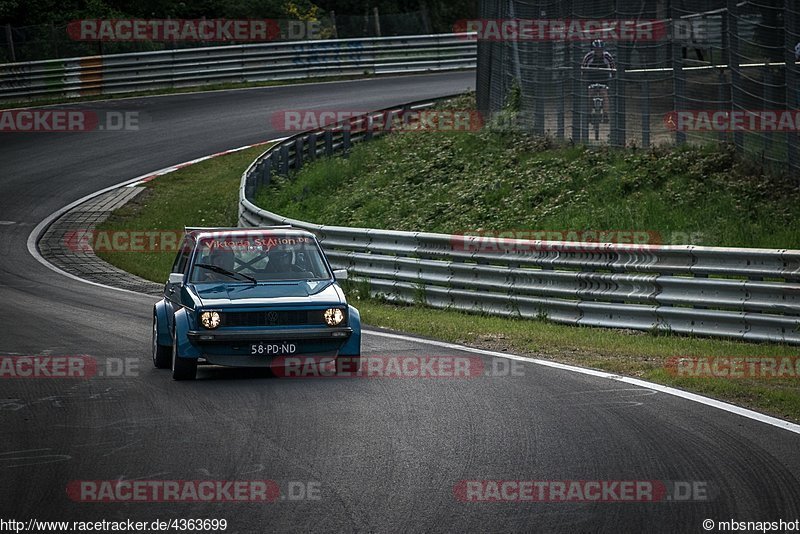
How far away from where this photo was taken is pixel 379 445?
832 centimetres

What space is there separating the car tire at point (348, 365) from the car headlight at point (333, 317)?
0.38 meters

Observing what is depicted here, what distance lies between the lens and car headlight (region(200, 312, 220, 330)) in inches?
443

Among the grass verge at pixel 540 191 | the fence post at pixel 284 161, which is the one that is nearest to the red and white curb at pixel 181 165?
the fence post at pixel 284 161

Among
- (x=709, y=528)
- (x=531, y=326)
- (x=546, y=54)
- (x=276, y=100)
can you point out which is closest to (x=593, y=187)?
(x=546, y=54)

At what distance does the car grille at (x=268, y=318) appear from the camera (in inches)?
444

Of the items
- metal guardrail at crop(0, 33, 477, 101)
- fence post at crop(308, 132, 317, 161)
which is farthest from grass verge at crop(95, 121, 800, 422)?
metal guardrail at crop(0, 33, 477, 101)

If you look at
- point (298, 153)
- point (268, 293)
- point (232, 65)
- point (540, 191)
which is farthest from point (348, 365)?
point (232, 65)

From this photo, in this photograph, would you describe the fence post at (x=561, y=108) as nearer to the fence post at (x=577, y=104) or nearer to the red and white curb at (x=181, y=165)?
the fence post at (x=577, y=104)

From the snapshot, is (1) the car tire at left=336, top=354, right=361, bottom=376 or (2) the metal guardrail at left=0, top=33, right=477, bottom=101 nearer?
(1) the car tire at left=336, top=354, right=361, bottom=376

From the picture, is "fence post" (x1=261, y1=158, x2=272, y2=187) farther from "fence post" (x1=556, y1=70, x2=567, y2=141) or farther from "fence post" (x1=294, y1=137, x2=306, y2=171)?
"fence post" (x1=556, y1=70, x2=567, y2=141)

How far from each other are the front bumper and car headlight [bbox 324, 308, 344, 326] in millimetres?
92

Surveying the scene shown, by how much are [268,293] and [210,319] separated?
69cm

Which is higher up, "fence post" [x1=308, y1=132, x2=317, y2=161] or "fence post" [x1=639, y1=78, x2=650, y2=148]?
"fence post" [x1=639, y1=78, x2=650, y2=148]

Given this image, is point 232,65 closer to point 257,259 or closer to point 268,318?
point 257,259
